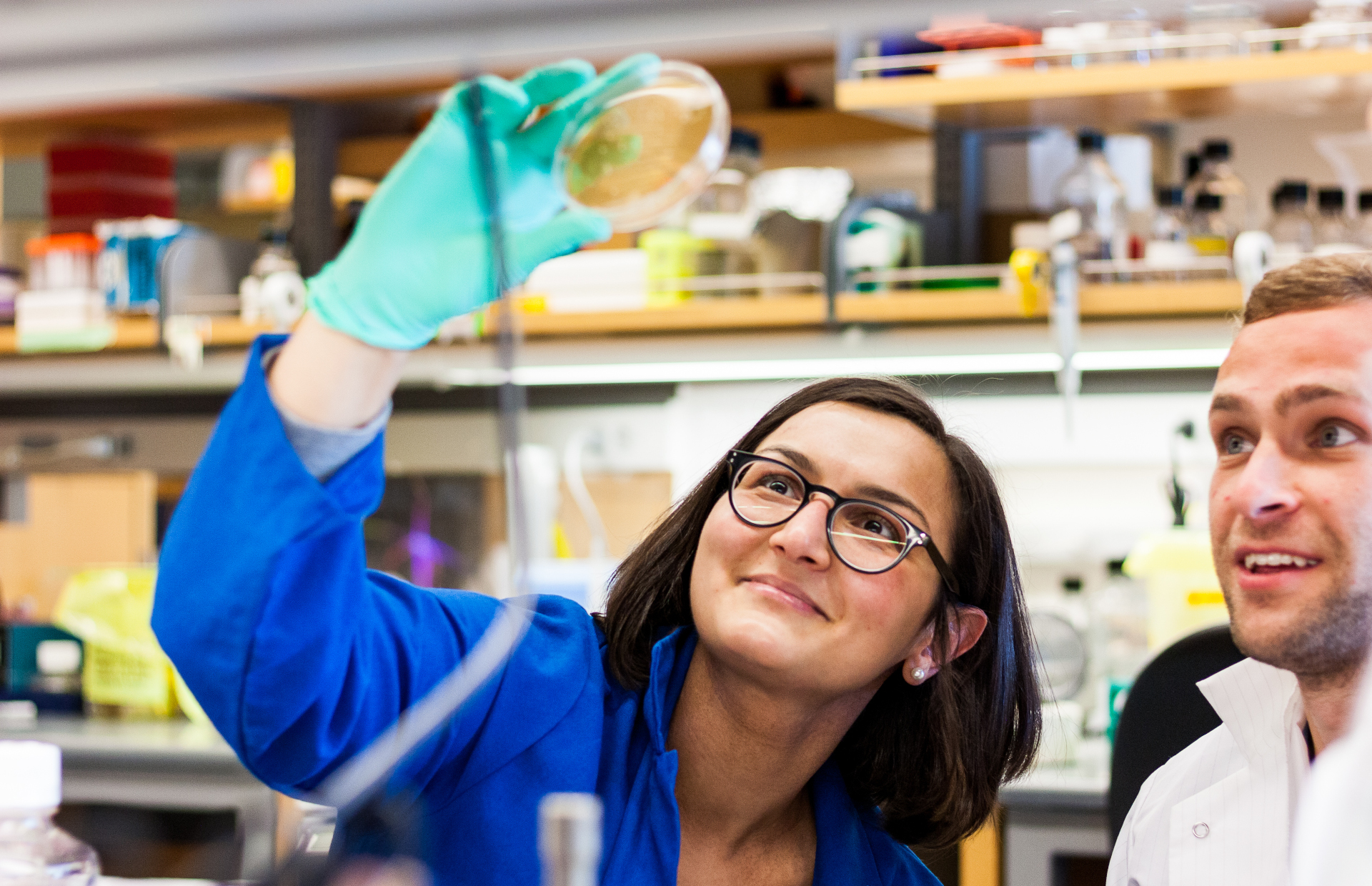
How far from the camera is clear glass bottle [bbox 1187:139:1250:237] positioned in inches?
103

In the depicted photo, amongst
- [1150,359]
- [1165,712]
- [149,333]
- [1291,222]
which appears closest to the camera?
[1165,712]

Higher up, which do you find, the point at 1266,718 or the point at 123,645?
the point at 1266,718

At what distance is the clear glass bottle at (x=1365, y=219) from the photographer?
2443mm

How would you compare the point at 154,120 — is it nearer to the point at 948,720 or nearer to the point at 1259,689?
the point at 948,720

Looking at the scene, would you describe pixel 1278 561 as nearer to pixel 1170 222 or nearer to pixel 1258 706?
pixel 1258 706

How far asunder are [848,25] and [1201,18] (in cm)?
227

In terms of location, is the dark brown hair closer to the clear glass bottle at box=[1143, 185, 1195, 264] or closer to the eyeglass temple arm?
the eyeglass temple arm

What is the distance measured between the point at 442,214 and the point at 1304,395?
27.9 inches

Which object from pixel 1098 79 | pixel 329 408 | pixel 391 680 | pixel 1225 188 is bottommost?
pixel 391 680

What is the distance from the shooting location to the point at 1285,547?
3.54ft

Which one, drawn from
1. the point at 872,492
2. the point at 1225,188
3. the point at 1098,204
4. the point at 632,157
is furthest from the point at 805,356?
the point at 632,157

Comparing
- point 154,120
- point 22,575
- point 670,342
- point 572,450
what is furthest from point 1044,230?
point 22,575

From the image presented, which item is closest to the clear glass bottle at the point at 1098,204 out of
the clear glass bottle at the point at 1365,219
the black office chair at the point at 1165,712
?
the clear glass bottle at the point at 1365,219

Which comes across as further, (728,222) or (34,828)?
(728,222)
